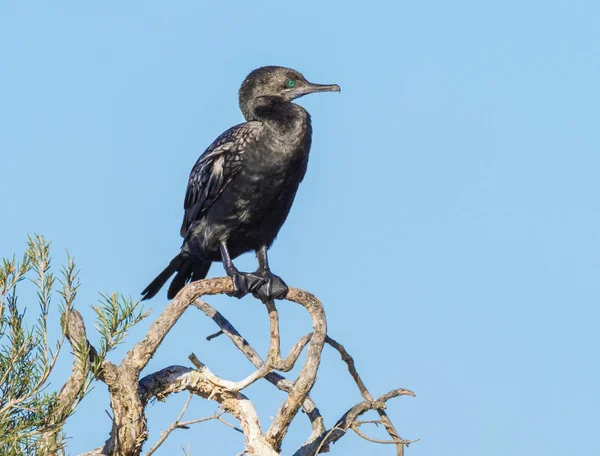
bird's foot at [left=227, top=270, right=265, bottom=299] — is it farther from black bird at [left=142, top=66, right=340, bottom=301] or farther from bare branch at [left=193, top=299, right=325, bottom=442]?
bare branch at [left=193, top=299, right=325, bottom=442]

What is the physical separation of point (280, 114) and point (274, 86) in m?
0.37

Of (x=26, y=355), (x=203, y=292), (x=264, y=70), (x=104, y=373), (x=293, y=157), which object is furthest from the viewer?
(x=264, y=70)

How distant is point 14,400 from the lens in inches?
141

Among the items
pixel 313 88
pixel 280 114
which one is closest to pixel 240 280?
pixel 280 114

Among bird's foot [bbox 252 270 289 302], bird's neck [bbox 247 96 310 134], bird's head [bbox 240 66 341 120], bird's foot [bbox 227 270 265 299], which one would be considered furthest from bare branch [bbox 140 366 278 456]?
bird's head [bbox 240 66 341 120]

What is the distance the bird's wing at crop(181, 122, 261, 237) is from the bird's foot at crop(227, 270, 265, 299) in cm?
61

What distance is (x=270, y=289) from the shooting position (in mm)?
5602

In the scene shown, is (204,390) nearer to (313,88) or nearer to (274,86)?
(274,86)

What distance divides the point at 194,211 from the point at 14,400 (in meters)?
2.88

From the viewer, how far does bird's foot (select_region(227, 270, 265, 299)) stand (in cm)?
560

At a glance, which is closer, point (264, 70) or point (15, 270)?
point (15, 270)

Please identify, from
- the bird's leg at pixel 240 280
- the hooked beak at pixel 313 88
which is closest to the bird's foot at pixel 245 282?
the bird's leg at pixel 240 280

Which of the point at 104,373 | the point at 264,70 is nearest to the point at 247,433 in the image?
the point at 104,373

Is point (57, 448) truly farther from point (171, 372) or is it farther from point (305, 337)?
point (305, 337)
